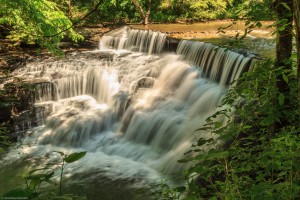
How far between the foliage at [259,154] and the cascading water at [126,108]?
4209 millimetres

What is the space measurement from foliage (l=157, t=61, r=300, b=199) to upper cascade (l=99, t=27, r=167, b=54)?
10210 mm

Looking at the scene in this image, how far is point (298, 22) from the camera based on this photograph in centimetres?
183

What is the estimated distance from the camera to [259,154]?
141 inches

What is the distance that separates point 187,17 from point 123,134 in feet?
43.4

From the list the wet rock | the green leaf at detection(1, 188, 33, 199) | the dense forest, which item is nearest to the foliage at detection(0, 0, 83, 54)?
the dense forest

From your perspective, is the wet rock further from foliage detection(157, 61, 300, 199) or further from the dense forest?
foliage detection(157, 61, 300, 199)

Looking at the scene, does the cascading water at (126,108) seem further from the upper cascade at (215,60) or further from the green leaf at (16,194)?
the green leaf at (16,194)

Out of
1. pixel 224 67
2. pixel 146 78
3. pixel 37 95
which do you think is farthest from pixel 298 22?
pixel 37 95

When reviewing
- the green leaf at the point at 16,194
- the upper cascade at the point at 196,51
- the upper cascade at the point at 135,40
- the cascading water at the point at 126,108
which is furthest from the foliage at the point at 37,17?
the green leaf at the point at 16,194

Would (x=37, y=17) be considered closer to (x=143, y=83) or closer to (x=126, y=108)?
(x=126, y=108)

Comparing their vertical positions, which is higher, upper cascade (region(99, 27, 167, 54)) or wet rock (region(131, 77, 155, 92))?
upper cascade (region(99, 27, 167, 54))

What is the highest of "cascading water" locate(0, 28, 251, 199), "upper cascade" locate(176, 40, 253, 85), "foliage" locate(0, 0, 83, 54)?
"foliage" locate(0, 0, 83, 54)

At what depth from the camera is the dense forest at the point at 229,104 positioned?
7.64 ft

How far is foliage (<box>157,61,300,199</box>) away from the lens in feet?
7.50
